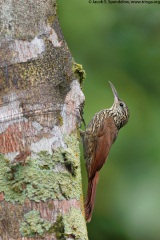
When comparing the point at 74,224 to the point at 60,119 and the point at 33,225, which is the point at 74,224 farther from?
the point at 60,119

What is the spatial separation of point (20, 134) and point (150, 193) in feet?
6.99

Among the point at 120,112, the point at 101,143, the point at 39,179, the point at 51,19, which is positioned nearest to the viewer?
the point at 39,179

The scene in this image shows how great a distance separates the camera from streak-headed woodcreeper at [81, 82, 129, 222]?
509 centimetres

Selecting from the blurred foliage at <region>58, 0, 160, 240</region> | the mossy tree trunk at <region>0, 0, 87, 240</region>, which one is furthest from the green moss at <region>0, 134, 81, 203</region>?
the blurred foliage at <region>58, 0, 160, 240</region>

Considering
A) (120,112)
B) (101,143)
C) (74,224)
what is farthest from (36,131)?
(120,112)

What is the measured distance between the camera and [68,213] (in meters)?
2.80

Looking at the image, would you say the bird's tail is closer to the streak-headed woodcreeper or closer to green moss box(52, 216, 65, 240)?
the streak-headed woodcreeper

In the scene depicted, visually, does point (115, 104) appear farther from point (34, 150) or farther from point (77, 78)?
point (34, 150)

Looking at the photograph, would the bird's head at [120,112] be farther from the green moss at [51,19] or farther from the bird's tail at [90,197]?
the green moss at [51,19]

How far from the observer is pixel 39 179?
2.78 meters

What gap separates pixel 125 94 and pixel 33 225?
8.68 ft

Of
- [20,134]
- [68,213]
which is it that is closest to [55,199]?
[68,213]

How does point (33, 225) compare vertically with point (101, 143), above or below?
below

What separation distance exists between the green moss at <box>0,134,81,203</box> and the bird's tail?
1873 millimetres
